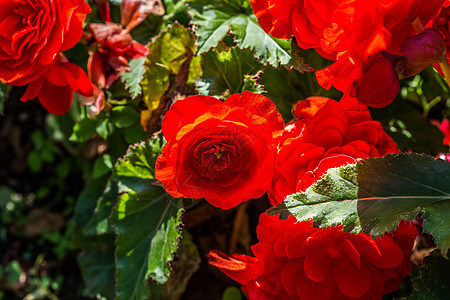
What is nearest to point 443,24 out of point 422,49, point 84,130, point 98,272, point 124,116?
point 422,49

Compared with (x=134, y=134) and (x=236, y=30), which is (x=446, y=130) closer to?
(x=236, y=30)

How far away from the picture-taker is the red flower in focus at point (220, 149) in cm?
58

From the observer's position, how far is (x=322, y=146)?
0.66 meters

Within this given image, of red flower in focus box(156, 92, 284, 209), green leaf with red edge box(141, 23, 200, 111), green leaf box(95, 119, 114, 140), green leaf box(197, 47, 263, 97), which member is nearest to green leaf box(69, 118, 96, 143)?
green leaf box(95, 119, 114, 140)

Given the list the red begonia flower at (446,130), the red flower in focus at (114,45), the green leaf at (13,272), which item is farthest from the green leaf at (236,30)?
Answer: the green leaf at (13,272)

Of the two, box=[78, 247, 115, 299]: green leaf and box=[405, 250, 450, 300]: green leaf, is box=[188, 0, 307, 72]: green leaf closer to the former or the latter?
box=[405, 250, 450, 300]: green leaf

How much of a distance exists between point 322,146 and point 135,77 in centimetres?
46

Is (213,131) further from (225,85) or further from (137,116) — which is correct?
(137,116)

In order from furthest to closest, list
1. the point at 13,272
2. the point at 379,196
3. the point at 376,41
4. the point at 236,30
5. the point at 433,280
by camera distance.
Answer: the point at 13,272, the point at 236,30, the point at 433,280, the point at 379,196, the point at 376,41

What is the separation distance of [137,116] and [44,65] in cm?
31

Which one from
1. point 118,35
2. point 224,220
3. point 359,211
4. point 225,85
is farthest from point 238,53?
point 224,220

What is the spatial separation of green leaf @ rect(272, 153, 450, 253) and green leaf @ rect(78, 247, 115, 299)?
2.64 ft

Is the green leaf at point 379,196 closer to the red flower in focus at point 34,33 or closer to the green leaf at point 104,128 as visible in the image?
the red flower in focus at point 34,33

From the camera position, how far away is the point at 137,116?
103cm
